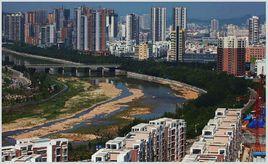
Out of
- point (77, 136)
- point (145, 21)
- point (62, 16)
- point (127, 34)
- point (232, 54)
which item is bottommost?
point (77, 136)

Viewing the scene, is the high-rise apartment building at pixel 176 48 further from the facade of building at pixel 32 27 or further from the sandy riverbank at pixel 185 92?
the facade of building at pixel 32 27

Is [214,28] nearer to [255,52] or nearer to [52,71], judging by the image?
[255,52]

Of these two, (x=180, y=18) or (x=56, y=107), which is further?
(x=180, y=18)

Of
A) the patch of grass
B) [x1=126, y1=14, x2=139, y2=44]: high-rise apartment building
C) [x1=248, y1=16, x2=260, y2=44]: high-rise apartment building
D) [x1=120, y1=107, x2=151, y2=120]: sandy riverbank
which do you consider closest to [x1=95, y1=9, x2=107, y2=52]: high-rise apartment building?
[x1=126, y1=14, x2=139, y2=44]: high-rise apartment building

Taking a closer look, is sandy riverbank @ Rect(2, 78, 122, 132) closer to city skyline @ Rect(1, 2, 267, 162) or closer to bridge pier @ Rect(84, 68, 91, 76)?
city skyline @ Rect(1, 2, 267, 162)

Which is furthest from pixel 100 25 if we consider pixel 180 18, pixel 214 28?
pixel 214 28
